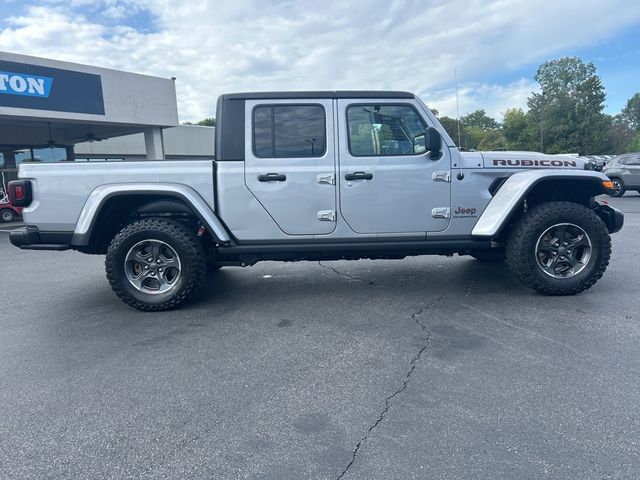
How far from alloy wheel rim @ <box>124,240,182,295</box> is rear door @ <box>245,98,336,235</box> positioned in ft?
3.71

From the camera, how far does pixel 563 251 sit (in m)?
4.70

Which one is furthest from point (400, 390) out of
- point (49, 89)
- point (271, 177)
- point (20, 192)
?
point (49, 89)

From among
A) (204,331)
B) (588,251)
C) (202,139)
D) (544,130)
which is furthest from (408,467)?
(544,130)

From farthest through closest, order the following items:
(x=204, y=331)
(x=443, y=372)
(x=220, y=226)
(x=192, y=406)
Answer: (x=220, y=226)
(x=204, y=331)
(x=443, y=372)
(x=192, y=406)

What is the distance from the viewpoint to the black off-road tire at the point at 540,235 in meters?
4.56

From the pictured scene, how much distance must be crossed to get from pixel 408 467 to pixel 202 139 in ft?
105

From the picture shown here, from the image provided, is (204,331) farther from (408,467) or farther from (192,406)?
(408,467)

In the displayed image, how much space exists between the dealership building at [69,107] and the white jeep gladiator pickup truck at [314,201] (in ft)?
28.0

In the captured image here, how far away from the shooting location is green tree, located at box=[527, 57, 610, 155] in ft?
218

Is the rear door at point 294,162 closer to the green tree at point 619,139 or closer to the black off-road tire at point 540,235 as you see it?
the black off-road tire at point 540,235

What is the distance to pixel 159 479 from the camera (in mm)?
2137

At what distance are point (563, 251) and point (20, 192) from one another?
559 cm

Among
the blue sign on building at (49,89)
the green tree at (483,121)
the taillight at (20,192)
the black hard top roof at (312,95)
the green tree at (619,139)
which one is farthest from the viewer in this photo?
the green tree at (483,121)

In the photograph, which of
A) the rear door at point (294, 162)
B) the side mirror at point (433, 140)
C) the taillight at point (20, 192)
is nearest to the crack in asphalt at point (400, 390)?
the rear door at point (294, 162)
